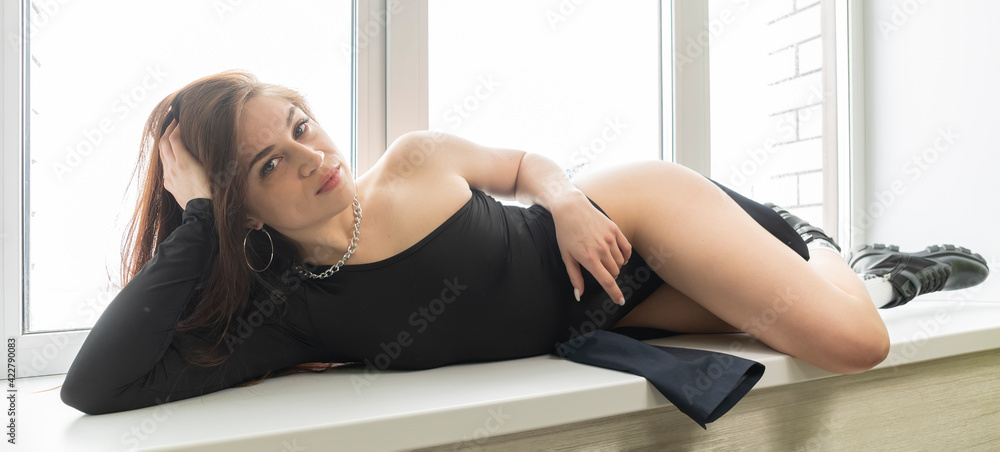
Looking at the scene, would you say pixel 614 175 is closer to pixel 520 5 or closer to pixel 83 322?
pixel 520 5

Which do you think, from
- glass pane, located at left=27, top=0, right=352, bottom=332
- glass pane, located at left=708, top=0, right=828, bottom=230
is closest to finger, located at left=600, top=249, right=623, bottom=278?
glass pane, located at left=27, top=0, right=352, bottom=332

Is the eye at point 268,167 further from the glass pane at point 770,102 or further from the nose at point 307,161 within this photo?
the glass pane at point 770,102

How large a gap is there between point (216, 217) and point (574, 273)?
542 mm

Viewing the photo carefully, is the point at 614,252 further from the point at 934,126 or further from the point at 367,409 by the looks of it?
the point at 934,126

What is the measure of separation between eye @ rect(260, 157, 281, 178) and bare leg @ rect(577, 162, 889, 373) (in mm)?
542

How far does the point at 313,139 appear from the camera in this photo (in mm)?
911

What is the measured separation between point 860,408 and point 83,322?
1429mm

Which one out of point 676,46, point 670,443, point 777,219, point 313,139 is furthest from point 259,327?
point 676,46

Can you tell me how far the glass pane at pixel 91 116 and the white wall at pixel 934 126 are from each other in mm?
1949

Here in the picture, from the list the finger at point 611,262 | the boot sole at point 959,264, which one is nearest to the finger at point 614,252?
the finger at point 611,262

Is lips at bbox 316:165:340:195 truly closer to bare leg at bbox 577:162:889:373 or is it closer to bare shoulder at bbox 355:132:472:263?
bare shoulder at bbox 355:132:472:263

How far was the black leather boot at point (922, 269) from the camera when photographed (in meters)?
1.45

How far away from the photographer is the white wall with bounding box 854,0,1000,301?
186 centimetres

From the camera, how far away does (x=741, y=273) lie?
1006mm
